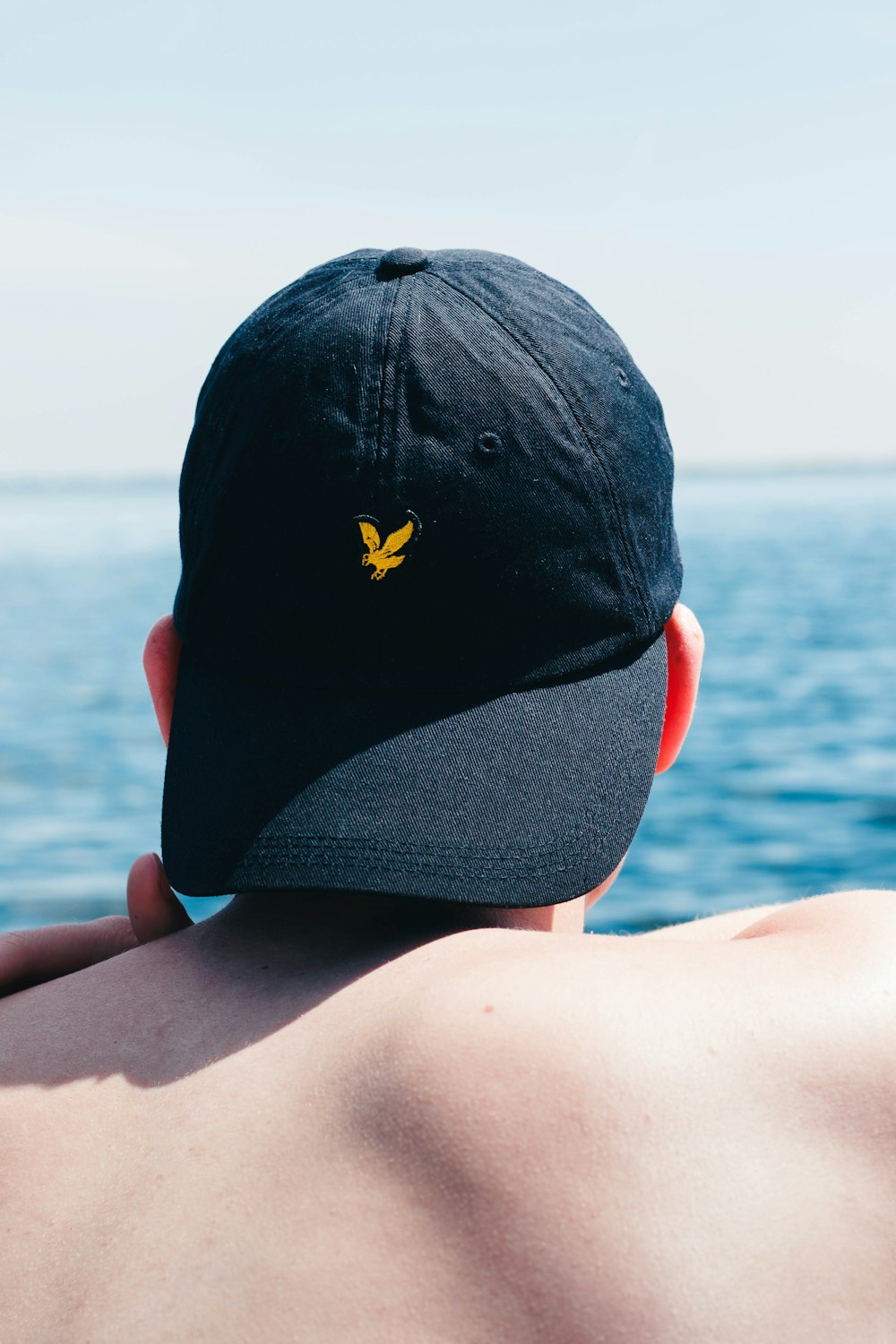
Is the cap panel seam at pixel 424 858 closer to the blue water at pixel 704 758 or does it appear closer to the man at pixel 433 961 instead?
the man at pixel 433 961

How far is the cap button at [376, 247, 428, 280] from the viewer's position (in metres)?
1.87

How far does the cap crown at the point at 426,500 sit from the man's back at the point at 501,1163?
0.39m

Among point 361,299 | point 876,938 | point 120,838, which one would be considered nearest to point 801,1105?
point 876,938

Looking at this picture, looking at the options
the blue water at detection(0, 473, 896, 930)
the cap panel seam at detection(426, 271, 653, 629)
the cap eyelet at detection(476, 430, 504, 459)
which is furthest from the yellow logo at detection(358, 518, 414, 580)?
the blue water at detection(0, 473, 896, 930)

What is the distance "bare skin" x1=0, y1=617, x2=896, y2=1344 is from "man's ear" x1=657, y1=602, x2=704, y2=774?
0.53m

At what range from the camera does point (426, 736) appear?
1632 mm

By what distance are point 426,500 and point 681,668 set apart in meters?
0.53

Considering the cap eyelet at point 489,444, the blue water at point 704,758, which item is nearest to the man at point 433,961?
the cap eyelet at point 489,444

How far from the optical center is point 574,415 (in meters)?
1.70

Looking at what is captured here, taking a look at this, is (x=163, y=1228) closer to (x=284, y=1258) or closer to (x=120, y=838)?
(x=284, y=1258)

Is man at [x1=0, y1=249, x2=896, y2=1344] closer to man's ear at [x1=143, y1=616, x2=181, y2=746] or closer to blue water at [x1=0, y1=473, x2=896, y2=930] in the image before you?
man's ear at [x1=143, y1=616, x2=181, y2=746]

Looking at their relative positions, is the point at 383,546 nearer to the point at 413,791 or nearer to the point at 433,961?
the point at 413,791

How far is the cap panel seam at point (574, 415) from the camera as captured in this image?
1.70 meters

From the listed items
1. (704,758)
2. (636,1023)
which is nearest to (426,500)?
(636,1023)
